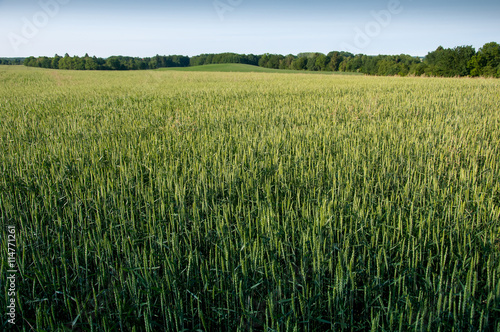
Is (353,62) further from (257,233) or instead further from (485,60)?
(257,233)

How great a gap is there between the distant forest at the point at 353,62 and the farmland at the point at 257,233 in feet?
135

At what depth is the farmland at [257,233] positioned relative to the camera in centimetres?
147

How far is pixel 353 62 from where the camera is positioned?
234 ft

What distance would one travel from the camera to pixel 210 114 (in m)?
6.68

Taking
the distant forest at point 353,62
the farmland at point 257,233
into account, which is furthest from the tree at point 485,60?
the farmland at point 257,233

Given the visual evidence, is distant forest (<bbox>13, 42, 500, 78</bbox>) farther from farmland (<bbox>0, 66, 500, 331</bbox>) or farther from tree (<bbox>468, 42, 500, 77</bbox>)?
farmland (<bbox>0, 66, 500, 331</bbox>)

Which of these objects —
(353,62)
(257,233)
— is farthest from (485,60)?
(257,233)

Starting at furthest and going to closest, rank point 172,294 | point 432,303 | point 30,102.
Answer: point 30,102, point 172,294, point 432,303

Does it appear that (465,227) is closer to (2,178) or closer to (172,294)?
(172,294)

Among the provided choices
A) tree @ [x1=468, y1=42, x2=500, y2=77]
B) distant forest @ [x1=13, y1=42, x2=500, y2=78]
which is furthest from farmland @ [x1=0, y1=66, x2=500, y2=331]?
tree @ [x1=468, y1=42, x2=500, y2=77]

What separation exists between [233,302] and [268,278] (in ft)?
0.92

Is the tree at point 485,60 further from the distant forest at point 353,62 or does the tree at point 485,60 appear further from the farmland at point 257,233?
the farmland at point 257,233

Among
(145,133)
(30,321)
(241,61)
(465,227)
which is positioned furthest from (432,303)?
(241,61)

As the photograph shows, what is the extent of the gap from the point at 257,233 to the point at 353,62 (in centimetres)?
7751
